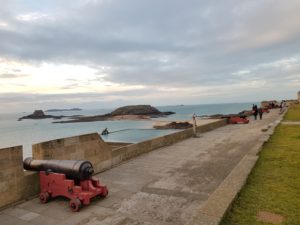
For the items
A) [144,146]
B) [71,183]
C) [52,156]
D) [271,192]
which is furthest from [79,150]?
[271,192]

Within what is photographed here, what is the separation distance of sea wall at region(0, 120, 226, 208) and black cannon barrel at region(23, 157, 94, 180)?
0.36 m

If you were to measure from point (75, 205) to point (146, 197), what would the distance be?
150cm

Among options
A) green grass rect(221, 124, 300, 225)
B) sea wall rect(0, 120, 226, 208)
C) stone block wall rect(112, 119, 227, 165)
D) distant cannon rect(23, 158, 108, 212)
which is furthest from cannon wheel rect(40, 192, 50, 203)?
green grass rect(221, 124, 300, 225)

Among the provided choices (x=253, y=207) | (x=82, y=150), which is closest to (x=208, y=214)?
(x=253, y=207)

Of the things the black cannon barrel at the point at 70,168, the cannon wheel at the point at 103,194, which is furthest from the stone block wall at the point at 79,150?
the cannon wheel at the point at 103,194

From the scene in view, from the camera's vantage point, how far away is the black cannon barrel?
18.6 ft

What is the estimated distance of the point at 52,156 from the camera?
7.27 metres

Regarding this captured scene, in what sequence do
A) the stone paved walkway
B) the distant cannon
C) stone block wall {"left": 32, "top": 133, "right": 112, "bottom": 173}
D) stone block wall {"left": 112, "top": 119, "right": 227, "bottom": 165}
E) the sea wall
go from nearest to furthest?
the stone paved walkway
the distant cannon
the sea wall
stone block wall {"left": 32, "top": 133, "right": 112, "bottom": 173}
stone block wall {"left": 112, "top": 119, "right": 227, "bottom": 165}

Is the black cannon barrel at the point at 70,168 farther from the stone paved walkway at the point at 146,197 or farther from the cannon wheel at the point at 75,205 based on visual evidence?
the stone paved walkway at the point at 146,197

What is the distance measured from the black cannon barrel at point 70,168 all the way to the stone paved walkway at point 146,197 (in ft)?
2.00

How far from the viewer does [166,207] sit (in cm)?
532

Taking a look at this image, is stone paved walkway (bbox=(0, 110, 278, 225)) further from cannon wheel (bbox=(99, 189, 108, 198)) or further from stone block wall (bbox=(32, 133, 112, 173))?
stone block wall (bbox=(32, 133, 112, 173))

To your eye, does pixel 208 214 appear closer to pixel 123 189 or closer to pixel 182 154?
pixel 123 189

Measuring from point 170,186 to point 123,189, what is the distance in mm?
1128
